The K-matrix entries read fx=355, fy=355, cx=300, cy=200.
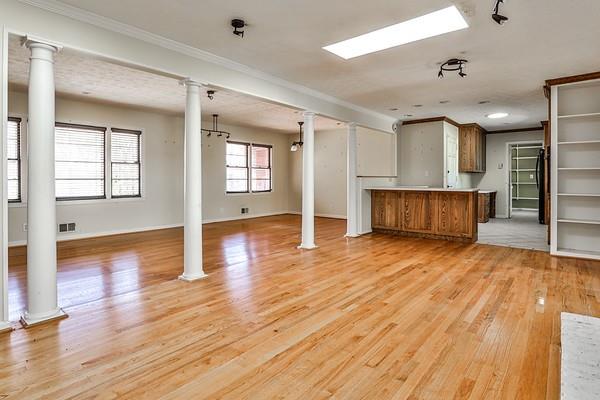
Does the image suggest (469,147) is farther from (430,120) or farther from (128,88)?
(128,88)

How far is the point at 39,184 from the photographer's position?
111 inches

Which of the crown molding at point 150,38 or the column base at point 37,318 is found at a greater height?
the crown molding at point 150,38

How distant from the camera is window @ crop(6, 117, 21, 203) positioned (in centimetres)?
592

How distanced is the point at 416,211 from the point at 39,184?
19.5 feet

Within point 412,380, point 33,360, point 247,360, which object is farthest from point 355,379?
point 33,360

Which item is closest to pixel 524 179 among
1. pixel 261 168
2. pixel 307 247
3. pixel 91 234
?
pixel 261 168

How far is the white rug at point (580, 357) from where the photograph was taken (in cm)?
186

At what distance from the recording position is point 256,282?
3922mm

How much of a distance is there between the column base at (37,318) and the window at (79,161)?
4.37 meters

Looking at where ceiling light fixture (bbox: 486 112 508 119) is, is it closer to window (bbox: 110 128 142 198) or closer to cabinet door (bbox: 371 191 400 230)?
cabinet door (bbox: 371 191 400 230)

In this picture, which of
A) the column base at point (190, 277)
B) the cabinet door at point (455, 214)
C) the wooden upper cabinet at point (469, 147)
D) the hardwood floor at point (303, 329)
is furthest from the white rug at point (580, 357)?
the wooden upper cabinet at point (469, 147)

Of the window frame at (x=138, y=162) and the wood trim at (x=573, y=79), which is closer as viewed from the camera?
the wood trim at (x=573, y=79)

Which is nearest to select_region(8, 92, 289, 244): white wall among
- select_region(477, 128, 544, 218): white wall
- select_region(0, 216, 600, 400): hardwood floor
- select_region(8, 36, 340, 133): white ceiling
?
select_region(8, 36, 340, 133): white ceiling

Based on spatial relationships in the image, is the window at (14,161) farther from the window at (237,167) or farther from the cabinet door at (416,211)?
the cabinet door at (416,211)
